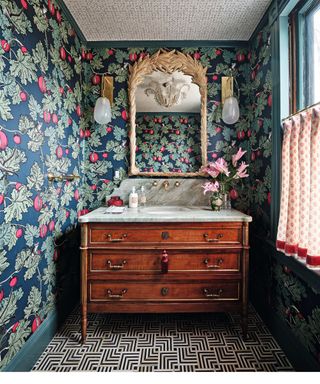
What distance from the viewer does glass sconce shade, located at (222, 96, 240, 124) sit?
2.41 meters

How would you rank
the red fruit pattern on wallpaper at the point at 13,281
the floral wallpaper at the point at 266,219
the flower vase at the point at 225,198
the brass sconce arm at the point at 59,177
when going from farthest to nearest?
1. the flower vase at the point at 225,198
2. the brass sconce arm at the point at 59,177
3. the floral wallpaper at the point at 266,219
4. the red fruit pattern on wallpaper at the point at 13,281

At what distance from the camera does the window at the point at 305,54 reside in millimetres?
1659

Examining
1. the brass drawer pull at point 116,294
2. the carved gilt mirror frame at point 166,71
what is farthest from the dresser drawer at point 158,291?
the carved gilt mirror frame at point 166,71

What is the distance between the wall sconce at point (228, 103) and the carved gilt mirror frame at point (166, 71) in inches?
7.0

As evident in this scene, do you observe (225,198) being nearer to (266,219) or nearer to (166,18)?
(266,219)

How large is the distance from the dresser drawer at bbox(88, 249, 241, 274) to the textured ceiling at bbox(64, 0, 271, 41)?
1.85 metres

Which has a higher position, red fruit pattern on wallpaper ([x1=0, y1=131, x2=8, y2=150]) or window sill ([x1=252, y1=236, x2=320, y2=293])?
red fruit pattern on wallpaper ([x1=0, y1=131, x2=8, y2=150])

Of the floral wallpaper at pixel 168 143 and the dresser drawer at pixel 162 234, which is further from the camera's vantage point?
the floral wallpaper at pixel 168 143

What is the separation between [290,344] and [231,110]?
1.87 m

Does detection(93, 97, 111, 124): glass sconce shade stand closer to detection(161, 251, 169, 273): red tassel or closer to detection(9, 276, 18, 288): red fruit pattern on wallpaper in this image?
detection(161, 251, 169, 273): red tassel

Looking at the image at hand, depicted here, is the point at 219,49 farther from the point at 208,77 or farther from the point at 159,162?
the point at 159,162

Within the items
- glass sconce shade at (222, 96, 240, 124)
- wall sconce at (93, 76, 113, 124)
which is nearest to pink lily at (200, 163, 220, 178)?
glass sconce shade at (222, 96, 240, 124)

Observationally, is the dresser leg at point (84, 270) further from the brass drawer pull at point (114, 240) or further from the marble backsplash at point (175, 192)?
the marble backsplash at point (175, 192)

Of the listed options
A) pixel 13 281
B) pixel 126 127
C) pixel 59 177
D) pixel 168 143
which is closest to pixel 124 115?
pixel 126 127
